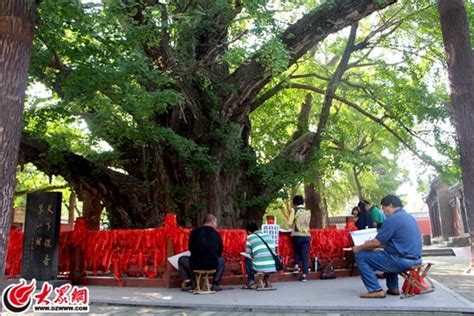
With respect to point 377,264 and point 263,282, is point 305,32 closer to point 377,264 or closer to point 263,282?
point 263,282

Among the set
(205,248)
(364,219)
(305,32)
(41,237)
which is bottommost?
(205,248)

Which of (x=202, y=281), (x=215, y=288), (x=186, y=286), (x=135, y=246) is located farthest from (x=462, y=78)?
(x=135, y=246)

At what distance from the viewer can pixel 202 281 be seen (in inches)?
317

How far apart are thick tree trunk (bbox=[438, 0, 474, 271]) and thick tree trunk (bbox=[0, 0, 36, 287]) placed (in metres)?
9.32

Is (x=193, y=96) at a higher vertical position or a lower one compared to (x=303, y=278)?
higher

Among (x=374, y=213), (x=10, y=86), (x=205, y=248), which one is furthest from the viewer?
(x=374, y=213)

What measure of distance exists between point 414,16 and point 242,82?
21.5ft

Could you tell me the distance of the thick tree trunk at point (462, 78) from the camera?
33.3 ft

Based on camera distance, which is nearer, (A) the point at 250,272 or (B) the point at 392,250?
(B) the point at 392,250

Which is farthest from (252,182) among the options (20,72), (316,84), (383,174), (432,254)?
(383,174)

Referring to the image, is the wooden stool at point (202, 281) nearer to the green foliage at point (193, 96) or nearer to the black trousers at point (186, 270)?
the black trousers at point (186, 270)

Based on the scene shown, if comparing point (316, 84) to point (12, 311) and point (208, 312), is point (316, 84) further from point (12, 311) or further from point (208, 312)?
point (12, 311)

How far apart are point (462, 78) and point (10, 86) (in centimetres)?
968

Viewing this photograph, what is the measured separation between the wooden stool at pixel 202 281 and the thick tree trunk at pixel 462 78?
20.9 ft
